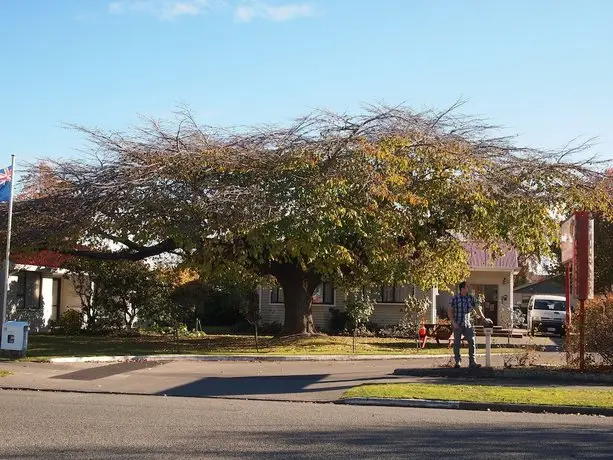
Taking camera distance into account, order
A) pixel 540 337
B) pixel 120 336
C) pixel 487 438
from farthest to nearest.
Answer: pixel 540 337 → pixel 120 336 → pixel 487 438

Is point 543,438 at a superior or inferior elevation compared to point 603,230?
inferior

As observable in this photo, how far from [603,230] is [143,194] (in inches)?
908

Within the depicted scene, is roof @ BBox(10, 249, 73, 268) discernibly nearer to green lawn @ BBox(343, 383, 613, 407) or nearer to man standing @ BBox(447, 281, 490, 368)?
man standing @ BBox(447, 281, 490, 368)

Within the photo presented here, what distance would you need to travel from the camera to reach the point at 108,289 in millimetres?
29000

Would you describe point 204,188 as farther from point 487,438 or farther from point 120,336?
point 487,438

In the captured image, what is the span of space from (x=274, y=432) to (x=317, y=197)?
438 inches

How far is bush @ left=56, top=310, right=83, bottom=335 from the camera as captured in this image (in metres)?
29.2

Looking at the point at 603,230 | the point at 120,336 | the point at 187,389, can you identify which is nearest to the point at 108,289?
the point at 120,336

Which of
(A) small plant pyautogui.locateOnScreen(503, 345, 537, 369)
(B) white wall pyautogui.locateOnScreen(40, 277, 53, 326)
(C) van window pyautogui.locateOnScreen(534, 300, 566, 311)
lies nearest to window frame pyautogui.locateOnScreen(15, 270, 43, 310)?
(B) white wall pyautogui.locateOnScreen(40, 277, 53, 326)

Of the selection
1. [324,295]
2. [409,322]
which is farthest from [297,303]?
[324,295]

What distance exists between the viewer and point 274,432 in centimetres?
945

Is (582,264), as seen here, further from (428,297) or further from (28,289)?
(28,289)

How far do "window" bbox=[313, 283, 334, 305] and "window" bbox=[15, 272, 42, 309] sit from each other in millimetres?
11421

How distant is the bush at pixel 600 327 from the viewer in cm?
1517
